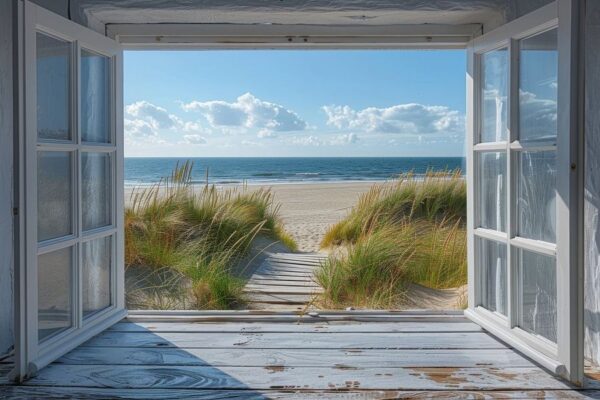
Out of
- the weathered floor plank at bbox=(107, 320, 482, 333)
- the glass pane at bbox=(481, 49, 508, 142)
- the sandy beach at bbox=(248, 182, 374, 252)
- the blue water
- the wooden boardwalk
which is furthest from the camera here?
the blue water

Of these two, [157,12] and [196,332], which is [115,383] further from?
[157,12]

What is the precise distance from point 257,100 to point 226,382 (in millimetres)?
25837

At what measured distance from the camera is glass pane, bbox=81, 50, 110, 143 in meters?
2.64

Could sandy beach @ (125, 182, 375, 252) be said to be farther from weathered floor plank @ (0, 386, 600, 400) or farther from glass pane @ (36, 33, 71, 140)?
weathered floor plank @ (0, 386, 600, 400)

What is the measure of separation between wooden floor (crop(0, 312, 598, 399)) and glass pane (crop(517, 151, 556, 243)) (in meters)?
0.55

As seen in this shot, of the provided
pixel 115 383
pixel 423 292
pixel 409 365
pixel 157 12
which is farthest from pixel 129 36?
pixel 423 292

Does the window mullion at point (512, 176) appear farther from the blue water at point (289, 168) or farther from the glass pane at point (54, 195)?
the blue water at point (289, 168)

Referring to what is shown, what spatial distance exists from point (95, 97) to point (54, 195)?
60 cm

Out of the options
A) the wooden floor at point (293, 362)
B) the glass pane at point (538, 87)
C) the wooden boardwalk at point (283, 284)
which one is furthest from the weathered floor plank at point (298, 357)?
the wooden boardwalk at point (283, 284)

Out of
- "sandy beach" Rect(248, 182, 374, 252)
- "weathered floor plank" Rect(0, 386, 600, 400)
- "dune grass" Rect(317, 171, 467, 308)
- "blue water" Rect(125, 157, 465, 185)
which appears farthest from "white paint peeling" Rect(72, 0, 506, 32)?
"blue water" Rect(125, 157, 465, 185)

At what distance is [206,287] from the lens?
158 inches

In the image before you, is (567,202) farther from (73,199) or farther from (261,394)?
(73,199)

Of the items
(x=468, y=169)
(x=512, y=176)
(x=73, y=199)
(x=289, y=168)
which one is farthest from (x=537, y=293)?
(x=289, y=168)

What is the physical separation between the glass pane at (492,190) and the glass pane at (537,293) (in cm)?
25
